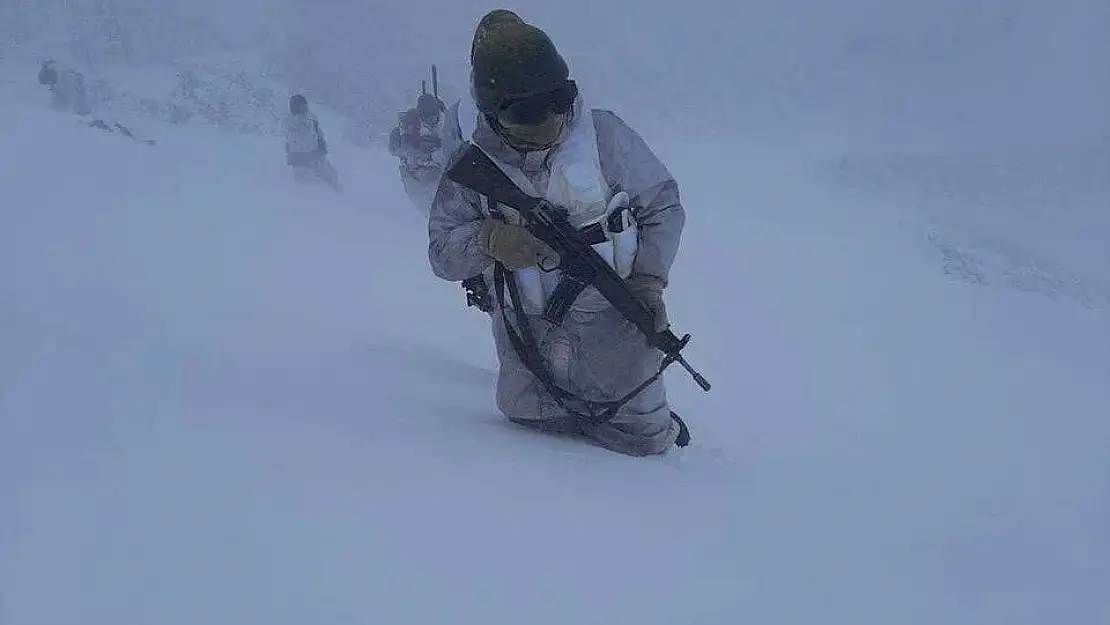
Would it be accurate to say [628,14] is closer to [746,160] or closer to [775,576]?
[746,160]

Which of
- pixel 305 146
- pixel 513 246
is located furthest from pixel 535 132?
pixel 305 146

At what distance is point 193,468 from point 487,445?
2.92ft

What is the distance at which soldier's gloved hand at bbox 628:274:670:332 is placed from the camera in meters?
2.59

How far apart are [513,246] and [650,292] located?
54 centimetres

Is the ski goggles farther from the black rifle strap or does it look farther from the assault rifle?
the black rifle strap

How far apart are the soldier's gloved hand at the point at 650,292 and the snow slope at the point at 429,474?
0.54m

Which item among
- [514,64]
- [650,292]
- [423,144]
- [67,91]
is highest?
[514,64]

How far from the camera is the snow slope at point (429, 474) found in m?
1.46

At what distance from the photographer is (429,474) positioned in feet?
6.45

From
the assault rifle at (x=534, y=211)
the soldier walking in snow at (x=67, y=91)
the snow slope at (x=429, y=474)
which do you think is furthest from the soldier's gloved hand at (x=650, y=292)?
the soldier walking in snow at (x=67, y=91)

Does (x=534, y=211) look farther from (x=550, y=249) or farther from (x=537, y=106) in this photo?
(x=537, y=106)

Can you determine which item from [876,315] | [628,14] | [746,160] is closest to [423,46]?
[628,14]

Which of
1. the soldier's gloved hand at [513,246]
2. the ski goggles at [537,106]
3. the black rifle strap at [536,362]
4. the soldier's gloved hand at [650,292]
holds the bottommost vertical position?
the black rifle strap at [536,362]

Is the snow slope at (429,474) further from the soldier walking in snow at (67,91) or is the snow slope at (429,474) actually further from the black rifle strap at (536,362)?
the soldier walking in snow at (67,91)
